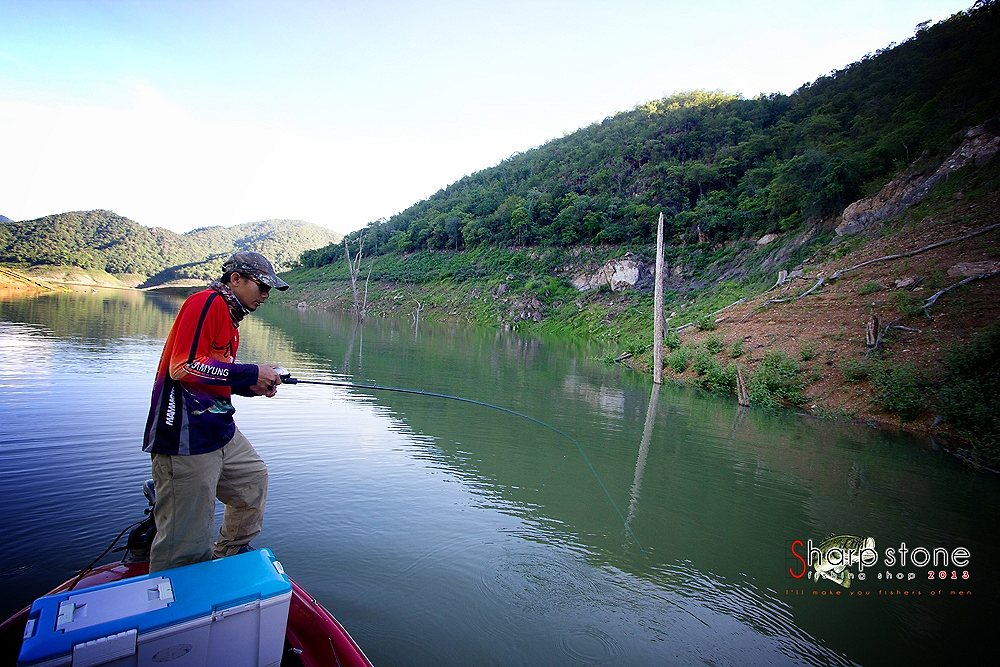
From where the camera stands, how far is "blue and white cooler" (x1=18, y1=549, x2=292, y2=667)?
2.08 meters

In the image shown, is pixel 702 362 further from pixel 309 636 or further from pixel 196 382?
pixel 196 382

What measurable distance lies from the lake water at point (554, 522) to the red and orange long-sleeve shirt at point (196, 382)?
191 cm

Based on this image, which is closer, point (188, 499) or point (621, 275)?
point (188, 499)

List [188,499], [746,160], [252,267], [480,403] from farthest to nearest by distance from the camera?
[746,160] → [480,403] → [252,267] → [188,499]

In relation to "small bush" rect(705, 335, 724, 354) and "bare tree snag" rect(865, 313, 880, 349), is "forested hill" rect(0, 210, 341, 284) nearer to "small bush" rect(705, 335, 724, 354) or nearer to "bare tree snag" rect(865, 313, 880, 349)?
"small bush" rect(705, 335, 724, 354)

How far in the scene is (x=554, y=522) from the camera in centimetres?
622

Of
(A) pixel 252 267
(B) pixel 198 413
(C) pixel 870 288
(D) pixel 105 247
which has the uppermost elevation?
(D) pixel 105 247

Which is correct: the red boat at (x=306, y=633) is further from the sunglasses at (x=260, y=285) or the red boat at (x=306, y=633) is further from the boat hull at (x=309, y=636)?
the sunglasses at (x=260, y=285)

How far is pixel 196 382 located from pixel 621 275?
49375 millimetres

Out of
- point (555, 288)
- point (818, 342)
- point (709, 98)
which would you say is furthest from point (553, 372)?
point (709, 98)

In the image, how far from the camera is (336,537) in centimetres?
526

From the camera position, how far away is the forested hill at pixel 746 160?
30.4 metres

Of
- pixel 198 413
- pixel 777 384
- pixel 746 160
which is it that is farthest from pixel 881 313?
pixel 746 160

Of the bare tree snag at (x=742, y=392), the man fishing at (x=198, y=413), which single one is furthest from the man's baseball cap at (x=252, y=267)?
the bare tree snag at (x=742, y=392)
